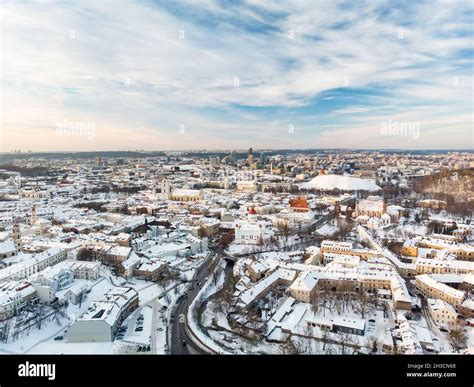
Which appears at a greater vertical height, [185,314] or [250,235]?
[250,235]

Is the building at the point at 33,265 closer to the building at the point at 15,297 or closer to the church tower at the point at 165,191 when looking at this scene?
the building at the point at 15,297

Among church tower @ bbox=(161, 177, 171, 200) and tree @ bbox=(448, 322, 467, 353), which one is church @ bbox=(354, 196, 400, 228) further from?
church tower @ bbox=(161, 177, 171, 200)

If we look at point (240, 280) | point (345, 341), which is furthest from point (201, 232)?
point (345, 341)

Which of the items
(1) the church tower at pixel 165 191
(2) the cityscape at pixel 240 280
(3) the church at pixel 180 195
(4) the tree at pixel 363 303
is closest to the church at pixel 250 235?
(2) the cityscape at pixel 240 280

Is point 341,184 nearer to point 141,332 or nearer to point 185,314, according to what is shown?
point 185,314

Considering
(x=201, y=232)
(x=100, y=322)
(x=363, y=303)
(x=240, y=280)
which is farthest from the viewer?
(x=201, y=232)

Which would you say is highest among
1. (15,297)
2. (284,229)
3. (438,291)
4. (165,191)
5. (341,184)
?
(341,184)
